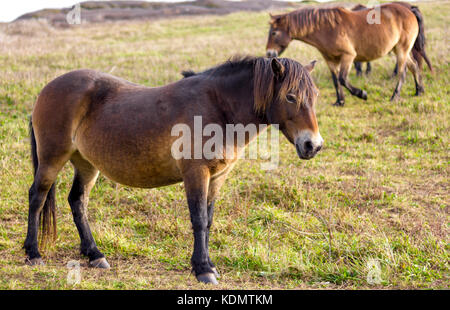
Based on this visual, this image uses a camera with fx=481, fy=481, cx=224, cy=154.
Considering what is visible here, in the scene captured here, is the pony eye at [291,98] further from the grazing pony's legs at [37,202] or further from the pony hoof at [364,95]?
the pony hoof at [364,95]

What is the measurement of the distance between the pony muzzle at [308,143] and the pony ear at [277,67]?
0.57 m

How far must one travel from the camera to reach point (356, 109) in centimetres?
1096

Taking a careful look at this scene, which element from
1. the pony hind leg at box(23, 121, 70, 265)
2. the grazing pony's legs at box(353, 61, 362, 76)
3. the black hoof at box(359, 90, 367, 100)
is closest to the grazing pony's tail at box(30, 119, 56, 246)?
the pony hind leg at box(23, 121, 70, 265)

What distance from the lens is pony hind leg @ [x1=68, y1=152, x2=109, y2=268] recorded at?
16.9 ft

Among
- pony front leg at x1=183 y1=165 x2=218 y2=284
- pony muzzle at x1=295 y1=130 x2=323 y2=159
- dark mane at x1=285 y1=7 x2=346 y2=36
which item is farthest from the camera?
dark mane at x1=285 y1=7 x2=346 y2=36

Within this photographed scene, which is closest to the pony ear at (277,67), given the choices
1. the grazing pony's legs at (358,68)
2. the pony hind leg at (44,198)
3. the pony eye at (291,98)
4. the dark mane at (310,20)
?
the pony eye at (291,98)

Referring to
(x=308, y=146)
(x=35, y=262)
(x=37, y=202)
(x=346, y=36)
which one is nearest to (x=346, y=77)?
(x=346, y=36)

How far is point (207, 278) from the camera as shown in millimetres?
4375

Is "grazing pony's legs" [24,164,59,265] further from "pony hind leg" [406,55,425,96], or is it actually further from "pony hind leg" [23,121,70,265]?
"pony hind leg" [406,55,425,96]

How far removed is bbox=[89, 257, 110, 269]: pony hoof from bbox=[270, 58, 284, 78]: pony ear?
2.65 m

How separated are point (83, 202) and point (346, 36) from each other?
8.13 metres

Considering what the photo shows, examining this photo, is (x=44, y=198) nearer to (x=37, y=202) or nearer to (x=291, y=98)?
(x=37, y=202)

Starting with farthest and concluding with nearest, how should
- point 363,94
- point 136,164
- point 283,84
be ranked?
point 363,94, point 136,164, point 283,84

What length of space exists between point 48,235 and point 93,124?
1.38 m
